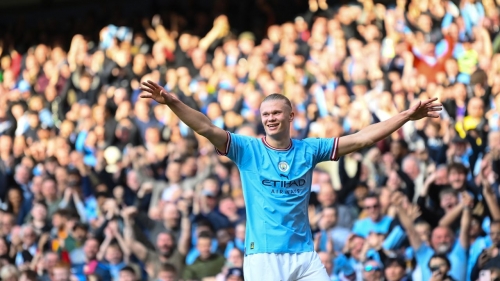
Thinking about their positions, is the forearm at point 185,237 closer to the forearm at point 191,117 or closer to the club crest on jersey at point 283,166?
the club crest on jersey at point 283,166

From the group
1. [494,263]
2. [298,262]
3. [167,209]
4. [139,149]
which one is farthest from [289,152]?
[139,149]

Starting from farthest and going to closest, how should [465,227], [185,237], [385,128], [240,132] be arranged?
[240,132], [185,237], [465,227], [385,128]

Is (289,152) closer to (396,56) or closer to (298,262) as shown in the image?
(298,262)

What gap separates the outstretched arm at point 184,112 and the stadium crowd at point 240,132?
9.85 ft

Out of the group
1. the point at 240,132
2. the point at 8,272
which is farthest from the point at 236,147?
the point at 240,132

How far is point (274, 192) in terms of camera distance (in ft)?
20.1

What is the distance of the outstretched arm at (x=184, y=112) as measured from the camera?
5.89m

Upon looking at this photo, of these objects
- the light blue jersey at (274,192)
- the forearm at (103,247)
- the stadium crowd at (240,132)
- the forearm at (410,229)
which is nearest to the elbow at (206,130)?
the light blue jersey at (274,192)

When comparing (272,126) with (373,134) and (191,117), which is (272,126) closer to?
(191,117)

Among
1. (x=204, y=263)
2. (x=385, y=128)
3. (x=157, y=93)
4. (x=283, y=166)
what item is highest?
(x=157, y=93)

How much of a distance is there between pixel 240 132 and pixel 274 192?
5.45 metres

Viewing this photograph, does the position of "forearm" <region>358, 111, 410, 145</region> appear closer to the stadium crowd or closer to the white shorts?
the white shorts

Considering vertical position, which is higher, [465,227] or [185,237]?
[185,237]

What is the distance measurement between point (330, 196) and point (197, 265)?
1.43 meters
